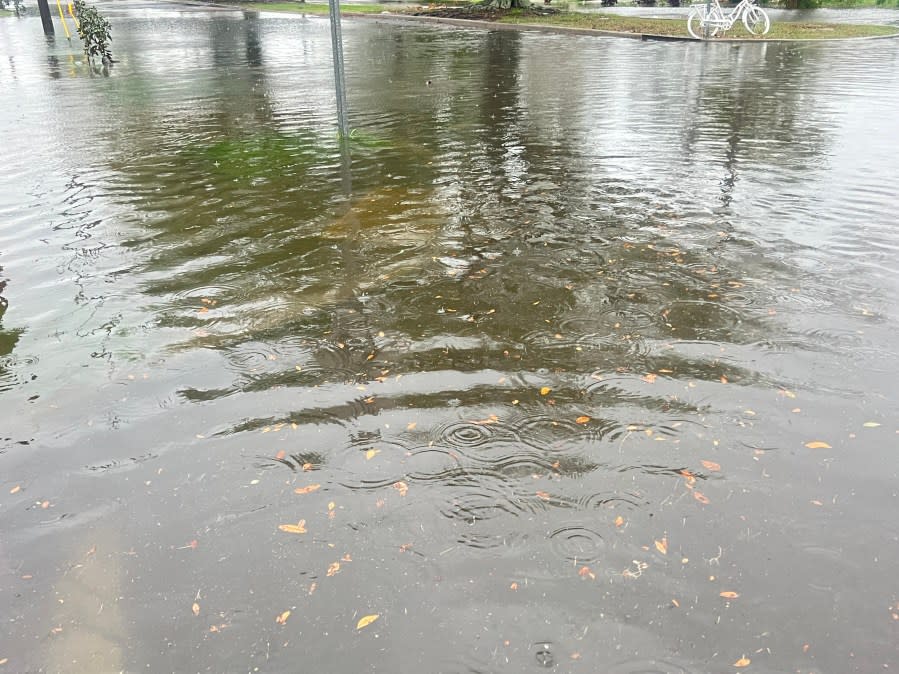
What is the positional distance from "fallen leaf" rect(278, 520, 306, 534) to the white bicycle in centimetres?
2503

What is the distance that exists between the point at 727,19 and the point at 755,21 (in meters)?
1.34

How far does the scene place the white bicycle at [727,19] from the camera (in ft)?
78.4

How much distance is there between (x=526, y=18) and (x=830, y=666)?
3485 centimetres

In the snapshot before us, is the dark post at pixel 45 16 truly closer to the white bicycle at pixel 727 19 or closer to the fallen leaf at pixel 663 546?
the white bicycle at pixel 727 19

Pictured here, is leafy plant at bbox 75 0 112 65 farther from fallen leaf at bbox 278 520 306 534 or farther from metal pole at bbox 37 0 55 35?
fallen leaf at bbox 278 520 306 534

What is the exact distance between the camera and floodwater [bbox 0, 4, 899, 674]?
3061 millimetres

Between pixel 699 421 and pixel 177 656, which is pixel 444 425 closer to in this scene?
pixel 699 421

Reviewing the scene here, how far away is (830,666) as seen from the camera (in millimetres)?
2828

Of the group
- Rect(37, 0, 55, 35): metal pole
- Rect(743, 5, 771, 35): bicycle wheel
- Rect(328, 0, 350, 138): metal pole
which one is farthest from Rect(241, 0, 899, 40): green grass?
Rect(328, 0, 350, 138): metal pole

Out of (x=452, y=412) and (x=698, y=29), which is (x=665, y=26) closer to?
(x=698, y=29)

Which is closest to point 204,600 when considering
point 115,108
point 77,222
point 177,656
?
point 177,656

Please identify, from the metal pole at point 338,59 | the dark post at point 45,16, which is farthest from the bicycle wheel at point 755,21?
the dark post at point 45,16

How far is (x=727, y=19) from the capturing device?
24188 millimetres

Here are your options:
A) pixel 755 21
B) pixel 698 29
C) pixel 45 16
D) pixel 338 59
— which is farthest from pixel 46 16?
pixel 755 21
